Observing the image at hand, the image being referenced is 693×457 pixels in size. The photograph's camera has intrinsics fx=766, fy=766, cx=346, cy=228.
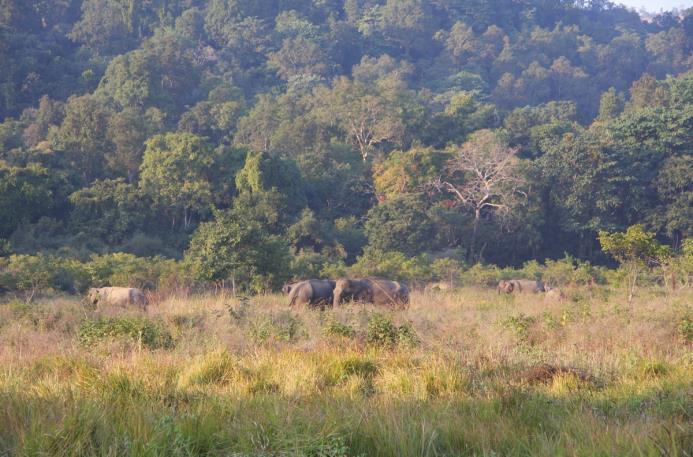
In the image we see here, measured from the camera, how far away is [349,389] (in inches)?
241

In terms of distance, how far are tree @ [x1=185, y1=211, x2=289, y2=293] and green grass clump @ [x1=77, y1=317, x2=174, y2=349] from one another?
25.2ft

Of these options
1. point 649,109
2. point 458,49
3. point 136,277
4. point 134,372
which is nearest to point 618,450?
point 134,372

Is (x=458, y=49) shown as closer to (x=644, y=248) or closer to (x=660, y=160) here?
(x=660, y=160)

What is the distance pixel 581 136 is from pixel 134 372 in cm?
3245

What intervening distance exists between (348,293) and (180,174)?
16501mm

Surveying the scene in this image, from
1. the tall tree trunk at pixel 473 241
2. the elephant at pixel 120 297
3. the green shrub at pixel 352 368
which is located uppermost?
the green shrub at pixel 352 368

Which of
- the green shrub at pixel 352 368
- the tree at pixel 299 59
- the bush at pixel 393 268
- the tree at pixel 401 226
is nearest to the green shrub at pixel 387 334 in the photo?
the green shrub at pixel 352 368

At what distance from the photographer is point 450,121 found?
41.6 meters

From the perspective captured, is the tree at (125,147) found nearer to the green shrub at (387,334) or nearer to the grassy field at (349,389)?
the grassy field at (349,389)

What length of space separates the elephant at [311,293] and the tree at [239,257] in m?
1.84

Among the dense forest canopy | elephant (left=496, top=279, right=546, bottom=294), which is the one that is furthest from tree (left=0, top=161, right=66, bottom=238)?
elephant (left=496, top=279, right=546, bottom=294)

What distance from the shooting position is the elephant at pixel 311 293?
1582 centimetres

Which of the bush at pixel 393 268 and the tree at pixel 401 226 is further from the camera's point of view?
the tree at pixel 401 226

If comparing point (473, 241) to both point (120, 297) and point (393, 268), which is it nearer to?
point (393, 268)
